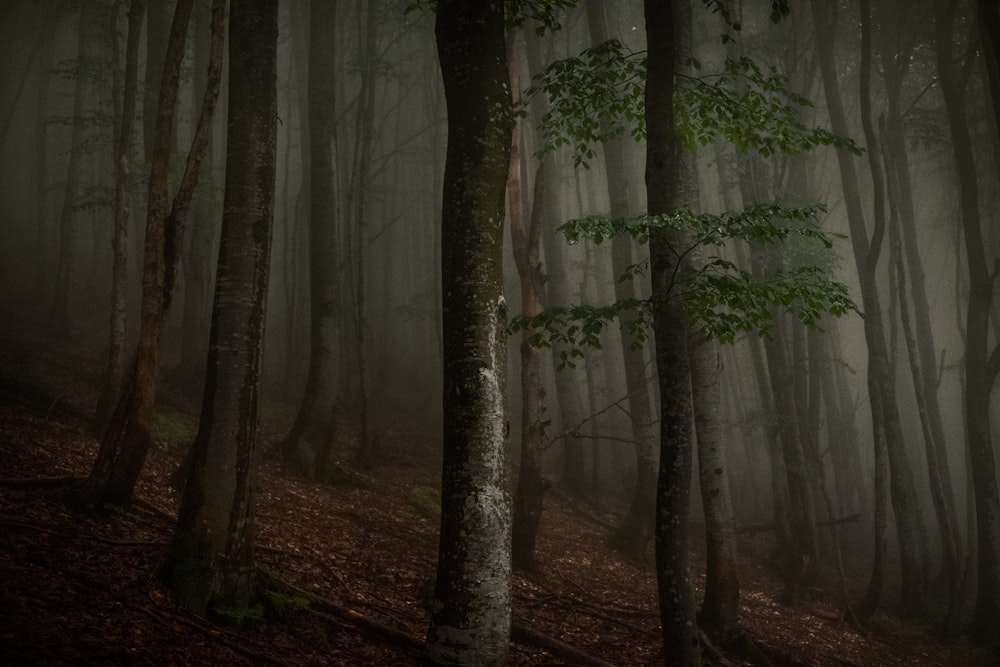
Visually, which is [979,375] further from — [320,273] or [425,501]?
[320,273]

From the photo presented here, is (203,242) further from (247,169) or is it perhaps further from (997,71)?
(997,71)

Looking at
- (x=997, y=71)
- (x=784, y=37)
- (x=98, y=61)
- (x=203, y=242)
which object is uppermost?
(x=784, y=37)

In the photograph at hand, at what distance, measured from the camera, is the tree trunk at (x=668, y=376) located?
510cm

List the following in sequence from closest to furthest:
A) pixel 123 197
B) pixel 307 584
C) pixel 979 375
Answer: pixel 307 584 < pixel 123 197 < pixel 979 375

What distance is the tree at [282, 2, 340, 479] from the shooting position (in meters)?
10.6

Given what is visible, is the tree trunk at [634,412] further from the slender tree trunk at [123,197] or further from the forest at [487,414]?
the slender tree trunk at [123,197]

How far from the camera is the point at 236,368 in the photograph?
17.5 ft

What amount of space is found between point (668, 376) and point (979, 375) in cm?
1020

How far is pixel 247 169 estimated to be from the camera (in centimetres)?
580

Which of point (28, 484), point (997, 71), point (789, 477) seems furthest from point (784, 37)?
point (28, 484)

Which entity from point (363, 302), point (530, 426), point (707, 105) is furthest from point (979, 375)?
point (363, 302)

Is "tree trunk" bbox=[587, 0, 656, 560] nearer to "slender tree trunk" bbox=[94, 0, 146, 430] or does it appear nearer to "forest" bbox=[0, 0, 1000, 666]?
"forest" bbox=[0, 0, 1000, 666]

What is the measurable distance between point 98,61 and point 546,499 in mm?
15970

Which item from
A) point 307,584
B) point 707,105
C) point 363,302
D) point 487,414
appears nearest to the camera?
point 487,414
